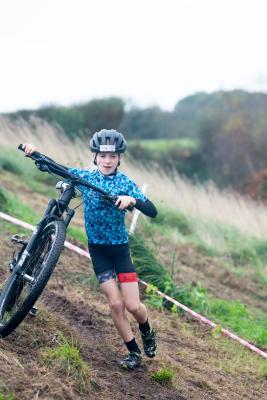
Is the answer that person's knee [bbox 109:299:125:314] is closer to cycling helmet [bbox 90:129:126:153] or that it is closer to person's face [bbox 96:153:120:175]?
person's face [bbox 96:153:120:175]

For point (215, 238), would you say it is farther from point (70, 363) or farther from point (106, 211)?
point (70, 363)

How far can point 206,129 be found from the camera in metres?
41.9

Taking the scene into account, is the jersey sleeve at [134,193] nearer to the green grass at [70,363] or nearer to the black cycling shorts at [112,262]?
the black cycling shorts at [112,262]

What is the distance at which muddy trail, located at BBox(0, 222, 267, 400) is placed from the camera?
195 inches

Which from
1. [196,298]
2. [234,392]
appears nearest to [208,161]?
[196,298]

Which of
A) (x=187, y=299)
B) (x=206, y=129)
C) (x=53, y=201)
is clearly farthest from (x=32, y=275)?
(x=206, y=129)

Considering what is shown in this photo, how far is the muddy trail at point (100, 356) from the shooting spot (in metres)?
4.96

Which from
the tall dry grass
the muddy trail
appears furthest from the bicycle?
the tall dry grass

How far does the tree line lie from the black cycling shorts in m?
25.3

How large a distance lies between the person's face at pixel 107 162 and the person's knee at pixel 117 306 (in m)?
1.06

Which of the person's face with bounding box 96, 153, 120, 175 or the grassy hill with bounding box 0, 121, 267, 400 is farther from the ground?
the person's face with bounding box 96, 153, 120, 175

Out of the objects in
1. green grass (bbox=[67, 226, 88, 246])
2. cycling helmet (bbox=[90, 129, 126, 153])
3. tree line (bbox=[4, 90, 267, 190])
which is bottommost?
green grass (bbox=[67, 226, 88, 246])

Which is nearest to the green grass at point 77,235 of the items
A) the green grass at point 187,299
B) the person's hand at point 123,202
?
the green grass at point 187,299

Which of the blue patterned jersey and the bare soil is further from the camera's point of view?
the blue patterned jersey
